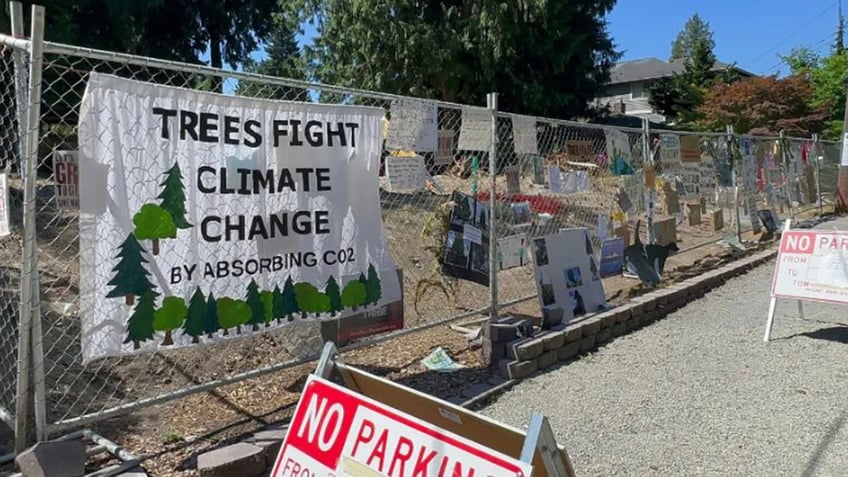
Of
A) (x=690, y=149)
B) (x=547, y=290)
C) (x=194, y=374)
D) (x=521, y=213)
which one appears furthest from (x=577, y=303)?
(x=690, y=149)

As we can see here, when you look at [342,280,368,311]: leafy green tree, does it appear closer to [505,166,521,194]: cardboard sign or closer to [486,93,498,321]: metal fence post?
[486,93,498,321]: metal fence post

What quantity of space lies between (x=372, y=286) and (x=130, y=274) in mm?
1727

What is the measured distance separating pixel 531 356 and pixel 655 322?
2.34m

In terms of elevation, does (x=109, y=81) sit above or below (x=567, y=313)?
above

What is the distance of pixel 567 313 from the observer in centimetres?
619

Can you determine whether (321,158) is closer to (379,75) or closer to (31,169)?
(31,169)

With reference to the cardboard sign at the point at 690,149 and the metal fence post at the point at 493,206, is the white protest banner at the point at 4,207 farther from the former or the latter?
the cardboard sign at the point at 690,149

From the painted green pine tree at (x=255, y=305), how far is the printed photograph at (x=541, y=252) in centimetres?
296

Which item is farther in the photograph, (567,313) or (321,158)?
(567,313)

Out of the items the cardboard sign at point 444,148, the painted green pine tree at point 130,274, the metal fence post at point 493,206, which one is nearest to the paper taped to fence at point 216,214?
the painted green pine tree at point 130,274

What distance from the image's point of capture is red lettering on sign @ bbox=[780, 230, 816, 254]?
6.19m

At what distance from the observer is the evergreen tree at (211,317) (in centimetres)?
362

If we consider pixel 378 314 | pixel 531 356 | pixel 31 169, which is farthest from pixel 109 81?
pixel 531 356

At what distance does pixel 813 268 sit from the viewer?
6125 millimetres
